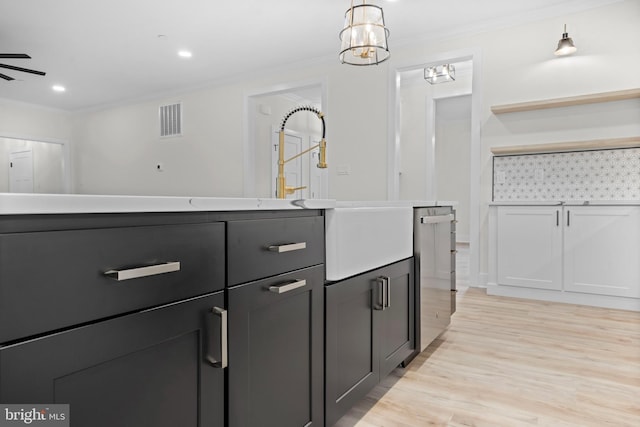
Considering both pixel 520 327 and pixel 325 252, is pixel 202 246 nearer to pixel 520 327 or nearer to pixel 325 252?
pixel 325 252

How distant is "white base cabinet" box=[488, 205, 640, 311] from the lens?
10.2 feet

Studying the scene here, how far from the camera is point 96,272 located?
650 millimetres

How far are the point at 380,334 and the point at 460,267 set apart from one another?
13.0ft


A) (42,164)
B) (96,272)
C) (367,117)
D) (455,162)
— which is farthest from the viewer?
(455,162)

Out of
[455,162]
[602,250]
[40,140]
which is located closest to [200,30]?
[602,250]

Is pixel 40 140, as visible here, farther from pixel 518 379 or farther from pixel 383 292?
pixel 518 379

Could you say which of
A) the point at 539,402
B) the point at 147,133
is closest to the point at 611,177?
the point at 539,402

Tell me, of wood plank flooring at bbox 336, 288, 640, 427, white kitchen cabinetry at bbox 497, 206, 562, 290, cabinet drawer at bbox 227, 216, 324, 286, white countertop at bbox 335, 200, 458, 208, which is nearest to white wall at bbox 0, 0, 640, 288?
white kitchen cabinetry at bbox 497, 206, 562, 290

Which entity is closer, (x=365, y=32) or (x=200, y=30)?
(x=365, y=32)

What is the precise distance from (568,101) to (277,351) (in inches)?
139

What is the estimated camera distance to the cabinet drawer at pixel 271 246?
0.93 m

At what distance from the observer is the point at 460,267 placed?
5188 millimetres

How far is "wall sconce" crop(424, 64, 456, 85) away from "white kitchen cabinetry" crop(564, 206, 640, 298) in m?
2.58

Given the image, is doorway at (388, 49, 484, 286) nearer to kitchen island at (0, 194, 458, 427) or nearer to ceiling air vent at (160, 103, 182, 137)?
kitchen island at (0, 194, 458, 427)
